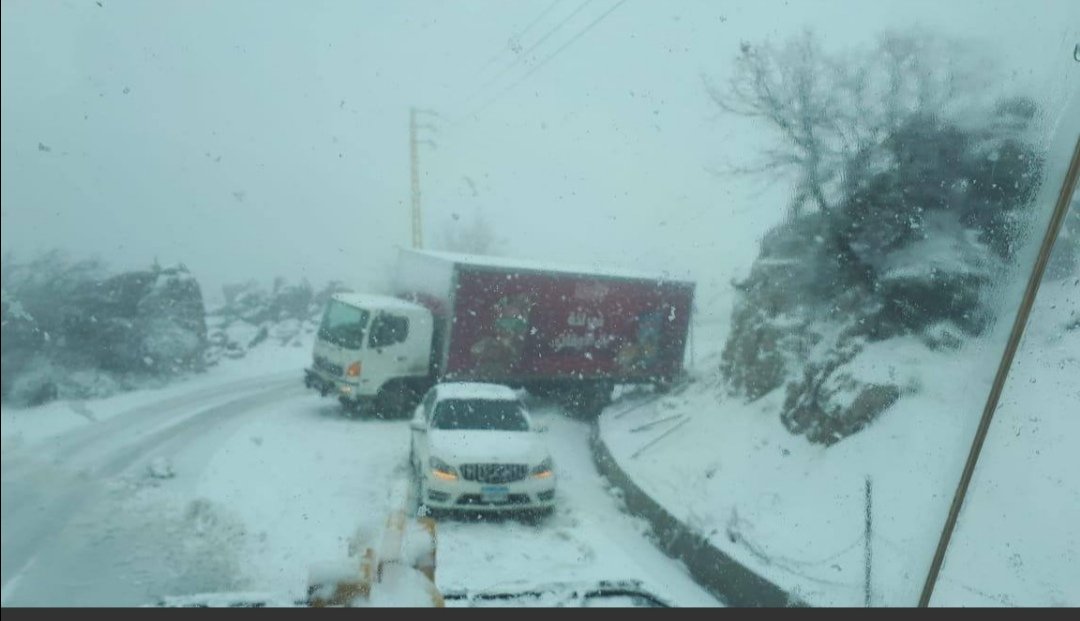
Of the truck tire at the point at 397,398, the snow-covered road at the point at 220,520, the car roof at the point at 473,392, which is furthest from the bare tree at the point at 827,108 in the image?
the truck tire at the point at 397,398

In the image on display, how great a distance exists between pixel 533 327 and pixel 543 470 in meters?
2.77

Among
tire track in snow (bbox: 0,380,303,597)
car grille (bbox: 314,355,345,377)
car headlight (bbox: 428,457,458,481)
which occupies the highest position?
tire track in snow (bbox: 0,380,303,597)

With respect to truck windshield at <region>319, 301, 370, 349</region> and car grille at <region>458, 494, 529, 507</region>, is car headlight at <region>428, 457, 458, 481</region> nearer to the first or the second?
car grille at <region>458, 494, 529, 507</region>

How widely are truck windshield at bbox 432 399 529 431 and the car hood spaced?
3.2 inches

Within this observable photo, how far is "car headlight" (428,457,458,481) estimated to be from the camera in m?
4.12

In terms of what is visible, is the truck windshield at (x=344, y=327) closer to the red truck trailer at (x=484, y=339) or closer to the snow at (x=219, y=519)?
the red truck trailer at (x=484, y=339)

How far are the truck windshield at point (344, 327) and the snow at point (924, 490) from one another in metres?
4.06

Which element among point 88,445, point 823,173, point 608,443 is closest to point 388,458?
point 88,445

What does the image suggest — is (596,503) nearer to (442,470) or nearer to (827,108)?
(442,470)

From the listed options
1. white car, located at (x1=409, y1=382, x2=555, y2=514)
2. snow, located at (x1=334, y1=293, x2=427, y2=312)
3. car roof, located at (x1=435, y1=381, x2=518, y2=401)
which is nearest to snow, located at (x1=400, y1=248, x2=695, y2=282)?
snow, located at (x1=334, y1=293, x2=427, y2=312)

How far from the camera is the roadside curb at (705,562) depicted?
3.24 meters

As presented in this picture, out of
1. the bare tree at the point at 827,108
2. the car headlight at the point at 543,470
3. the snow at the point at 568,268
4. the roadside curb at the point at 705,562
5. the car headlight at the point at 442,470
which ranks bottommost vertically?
the roadside curb at the point at 705,562

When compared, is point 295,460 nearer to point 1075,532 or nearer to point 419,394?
point 419,394

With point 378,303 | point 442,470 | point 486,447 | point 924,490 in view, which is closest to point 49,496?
point 442,470
